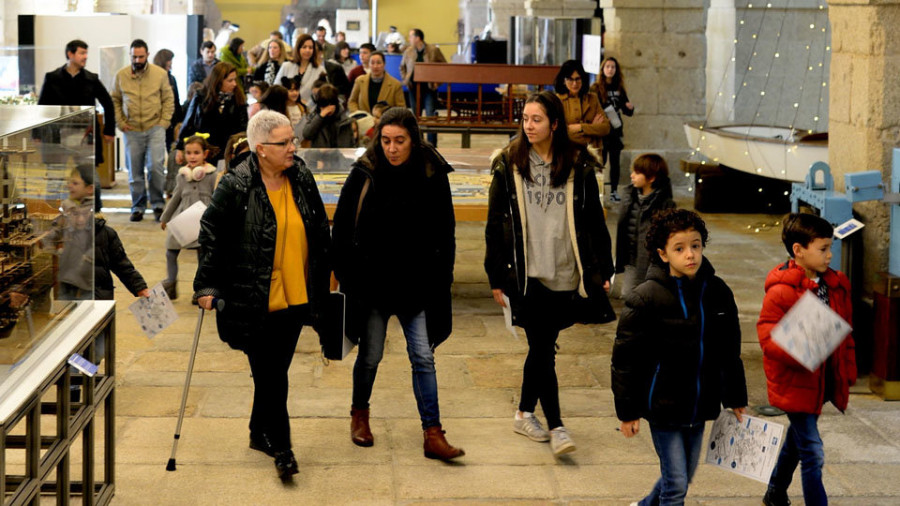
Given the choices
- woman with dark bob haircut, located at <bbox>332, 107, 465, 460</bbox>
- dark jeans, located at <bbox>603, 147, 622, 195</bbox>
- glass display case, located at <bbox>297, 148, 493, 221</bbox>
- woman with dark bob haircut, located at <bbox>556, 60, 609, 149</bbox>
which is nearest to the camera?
woman with dark bob haircut, located at <bbox>332, 107, 465, 460</bbox>

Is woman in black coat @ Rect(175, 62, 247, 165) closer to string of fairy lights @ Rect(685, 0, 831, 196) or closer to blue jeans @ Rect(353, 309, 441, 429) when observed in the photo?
string of fairy lights @ Rect(685, 0, 831, 196)

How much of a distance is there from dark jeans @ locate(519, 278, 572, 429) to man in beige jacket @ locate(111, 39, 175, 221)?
736cm

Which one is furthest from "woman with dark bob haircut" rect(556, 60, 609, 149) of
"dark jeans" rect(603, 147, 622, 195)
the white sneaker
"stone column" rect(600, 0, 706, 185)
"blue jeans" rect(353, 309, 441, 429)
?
"blue jeans" rect(353, 309, 441, 429)

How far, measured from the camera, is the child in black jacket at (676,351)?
4.50 metres

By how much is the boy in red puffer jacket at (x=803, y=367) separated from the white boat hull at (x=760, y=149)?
6.54 meters

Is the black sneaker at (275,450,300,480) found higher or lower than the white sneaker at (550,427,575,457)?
lower

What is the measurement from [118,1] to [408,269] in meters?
21.5

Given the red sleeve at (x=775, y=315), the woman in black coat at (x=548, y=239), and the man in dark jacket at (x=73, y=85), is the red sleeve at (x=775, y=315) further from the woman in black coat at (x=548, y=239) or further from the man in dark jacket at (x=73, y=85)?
the man in dark jacket at (x=73, y=85)

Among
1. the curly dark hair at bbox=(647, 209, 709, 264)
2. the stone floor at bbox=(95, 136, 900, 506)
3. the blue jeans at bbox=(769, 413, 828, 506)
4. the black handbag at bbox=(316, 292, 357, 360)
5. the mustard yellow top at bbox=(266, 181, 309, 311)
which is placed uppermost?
the curly dark hair at bbox=(647, 209, 709, 264)

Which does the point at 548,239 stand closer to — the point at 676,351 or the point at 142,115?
the point at 676,351

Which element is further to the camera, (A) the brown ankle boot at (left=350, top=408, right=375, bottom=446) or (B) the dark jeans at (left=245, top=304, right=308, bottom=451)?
(A) the brown ankle boot at (left=350, top=408, right=375, bottom=446)

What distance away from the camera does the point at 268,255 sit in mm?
5348

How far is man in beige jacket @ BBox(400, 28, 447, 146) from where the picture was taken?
1777 centimetres

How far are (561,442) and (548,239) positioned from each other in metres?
0.92
